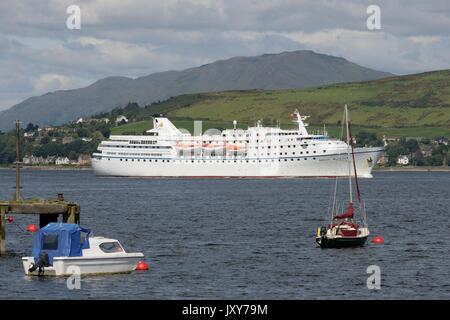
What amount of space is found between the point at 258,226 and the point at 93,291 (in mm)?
36192

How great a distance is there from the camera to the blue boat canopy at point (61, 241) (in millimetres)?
45750

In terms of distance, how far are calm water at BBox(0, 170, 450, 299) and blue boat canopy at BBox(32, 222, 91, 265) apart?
5.36 ft

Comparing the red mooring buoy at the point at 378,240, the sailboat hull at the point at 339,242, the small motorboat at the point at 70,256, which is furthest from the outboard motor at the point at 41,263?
the red mooring buoy at the point at 378,240

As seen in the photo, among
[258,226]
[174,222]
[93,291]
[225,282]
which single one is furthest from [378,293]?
[174,222]

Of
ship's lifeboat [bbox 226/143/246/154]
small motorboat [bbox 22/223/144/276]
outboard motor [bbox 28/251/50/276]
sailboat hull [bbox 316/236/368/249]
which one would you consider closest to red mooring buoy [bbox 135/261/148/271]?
small motorboat [bbox 22/223/144/276]

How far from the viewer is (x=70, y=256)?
4591cm

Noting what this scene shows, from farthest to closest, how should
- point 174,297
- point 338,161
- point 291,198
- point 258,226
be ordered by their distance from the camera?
point 338,161 → point 291,198 → point 258,226 → point 174,297

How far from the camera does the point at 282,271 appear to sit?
5022cm

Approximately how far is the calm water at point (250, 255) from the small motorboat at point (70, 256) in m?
0.63

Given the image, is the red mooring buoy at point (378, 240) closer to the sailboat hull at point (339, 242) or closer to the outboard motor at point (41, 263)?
the sailboat hull at point (339, 242)

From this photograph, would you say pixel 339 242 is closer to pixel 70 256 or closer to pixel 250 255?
pixel 250 255
